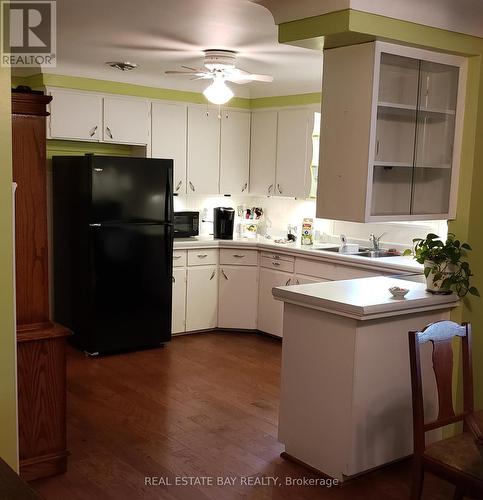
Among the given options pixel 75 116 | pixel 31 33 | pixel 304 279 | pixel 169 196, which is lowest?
pixel 304 279

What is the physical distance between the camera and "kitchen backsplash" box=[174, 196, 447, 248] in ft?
17.7

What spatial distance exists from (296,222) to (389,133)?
3.04 metres

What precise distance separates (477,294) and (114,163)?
9.96 ft

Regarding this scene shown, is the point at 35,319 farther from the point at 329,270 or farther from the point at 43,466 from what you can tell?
the point at 329,270

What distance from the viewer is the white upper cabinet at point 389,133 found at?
318cm

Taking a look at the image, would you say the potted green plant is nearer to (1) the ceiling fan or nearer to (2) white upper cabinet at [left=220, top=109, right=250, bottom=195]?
(1) the ceiling fan

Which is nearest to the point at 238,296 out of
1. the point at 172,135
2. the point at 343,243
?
the point at 343,243

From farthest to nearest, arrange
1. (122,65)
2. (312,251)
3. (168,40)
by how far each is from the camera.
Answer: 1. (312,251)
2. (122,65)
3. (168,40)

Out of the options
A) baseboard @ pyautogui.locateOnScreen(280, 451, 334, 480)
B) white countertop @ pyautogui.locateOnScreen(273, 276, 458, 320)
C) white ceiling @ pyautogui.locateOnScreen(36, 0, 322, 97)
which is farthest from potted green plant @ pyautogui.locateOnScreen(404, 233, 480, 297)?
white ceiling @ pyautogui.locateOnScreen(36, 0, 322, 97)

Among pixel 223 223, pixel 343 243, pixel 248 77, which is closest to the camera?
pixel 248 77

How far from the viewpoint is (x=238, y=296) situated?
20.2 ft

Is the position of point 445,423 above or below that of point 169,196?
below

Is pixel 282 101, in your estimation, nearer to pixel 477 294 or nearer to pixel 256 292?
pixel 256 292

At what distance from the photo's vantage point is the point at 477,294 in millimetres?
3494
